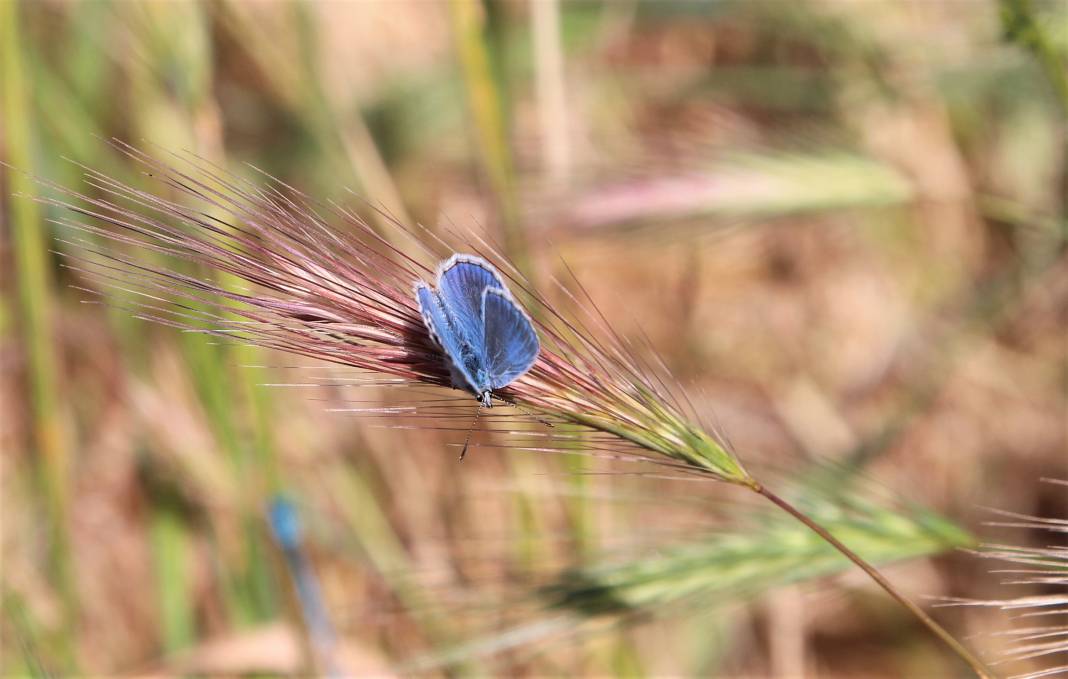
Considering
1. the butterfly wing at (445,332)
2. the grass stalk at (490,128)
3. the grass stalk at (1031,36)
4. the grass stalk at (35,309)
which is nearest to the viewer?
the butterfly wing at (445,332)

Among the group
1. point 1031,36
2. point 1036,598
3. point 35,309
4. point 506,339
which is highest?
point 1031,36

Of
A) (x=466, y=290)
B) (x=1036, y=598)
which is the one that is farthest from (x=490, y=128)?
(x=1036, y=598)

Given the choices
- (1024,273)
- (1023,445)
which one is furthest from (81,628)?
(1023,445)

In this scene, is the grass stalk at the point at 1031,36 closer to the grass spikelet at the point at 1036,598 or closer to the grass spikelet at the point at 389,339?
the grass spikelet at the point at 1036,598

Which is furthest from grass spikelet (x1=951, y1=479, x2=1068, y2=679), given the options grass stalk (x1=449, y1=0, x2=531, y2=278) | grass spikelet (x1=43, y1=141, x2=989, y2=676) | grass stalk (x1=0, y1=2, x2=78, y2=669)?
grass stalk (x1=0, y1=2, x2=78, y2=669)

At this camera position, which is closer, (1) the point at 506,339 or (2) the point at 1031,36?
(1) the point at 506,339

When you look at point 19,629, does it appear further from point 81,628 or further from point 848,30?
point 848,30

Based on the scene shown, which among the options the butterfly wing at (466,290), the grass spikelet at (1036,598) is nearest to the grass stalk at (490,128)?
the butterfly wing at (466,290)

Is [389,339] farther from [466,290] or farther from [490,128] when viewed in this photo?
[490,128]
